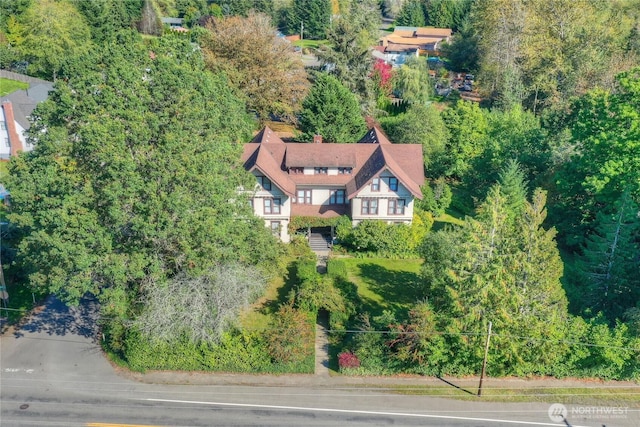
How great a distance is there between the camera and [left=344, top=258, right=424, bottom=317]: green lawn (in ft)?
130

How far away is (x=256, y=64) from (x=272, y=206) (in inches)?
1055

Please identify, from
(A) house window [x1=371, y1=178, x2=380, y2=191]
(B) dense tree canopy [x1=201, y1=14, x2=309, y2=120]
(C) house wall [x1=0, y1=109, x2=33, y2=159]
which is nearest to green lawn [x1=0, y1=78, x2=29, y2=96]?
(C) house wall [x1=0, y1=109, x2=33, y2=159]

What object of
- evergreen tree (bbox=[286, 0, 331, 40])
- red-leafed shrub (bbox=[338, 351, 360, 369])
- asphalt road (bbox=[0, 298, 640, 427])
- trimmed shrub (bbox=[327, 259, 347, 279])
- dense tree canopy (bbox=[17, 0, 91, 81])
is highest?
evergreen tree (bbox=[286, 0, 331, 40])

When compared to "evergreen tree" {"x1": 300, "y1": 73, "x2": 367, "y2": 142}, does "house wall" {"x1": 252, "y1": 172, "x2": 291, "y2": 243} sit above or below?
below

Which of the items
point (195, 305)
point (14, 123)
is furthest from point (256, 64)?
point (195, 305)

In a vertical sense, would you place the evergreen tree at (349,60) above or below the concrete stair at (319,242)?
above

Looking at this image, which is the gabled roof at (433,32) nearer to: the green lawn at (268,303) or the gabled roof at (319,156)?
the gabled roof at (319,156)

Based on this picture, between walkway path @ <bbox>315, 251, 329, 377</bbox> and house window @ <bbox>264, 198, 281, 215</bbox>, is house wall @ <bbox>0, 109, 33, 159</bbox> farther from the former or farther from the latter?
walkway path @ <bbox>315, 251, 329, 377</bbox>

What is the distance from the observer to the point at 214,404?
3114 cm

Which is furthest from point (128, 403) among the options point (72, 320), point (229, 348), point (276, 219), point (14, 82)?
point (14, 82)

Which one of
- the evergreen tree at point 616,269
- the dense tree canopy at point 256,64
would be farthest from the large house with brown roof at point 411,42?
the evergreen tree at point 616,269

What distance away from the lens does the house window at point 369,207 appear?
4709 centimetres

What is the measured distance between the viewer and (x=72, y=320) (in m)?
38.2

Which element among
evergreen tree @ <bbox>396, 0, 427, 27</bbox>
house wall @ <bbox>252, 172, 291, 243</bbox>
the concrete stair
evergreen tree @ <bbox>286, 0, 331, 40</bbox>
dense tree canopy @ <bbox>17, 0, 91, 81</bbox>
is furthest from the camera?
evergreen tree @ <bbox>396, 0, 427, 27</bbox>
